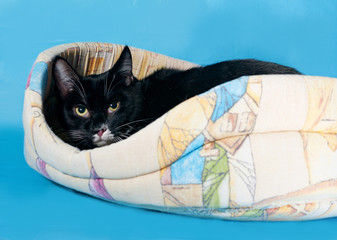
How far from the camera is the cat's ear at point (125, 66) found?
146 centimetres

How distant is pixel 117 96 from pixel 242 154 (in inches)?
21.3

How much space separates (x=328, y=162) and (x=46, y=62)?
95 centimetres

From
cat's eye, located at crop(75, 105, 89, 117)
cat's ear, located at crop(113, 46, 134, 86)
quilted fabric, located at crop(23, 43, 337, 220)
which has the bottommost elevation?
quilted fabric, located at crop(23, 43, 337, 220)

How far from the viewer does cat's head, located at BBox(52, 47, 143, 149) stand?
1.39 m

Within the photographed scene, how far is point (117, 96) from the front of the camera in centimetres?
146

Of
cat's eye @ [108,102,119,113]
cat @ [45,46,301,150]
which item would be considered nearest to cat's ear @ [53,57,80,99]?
cat @ [45,46,301,150]

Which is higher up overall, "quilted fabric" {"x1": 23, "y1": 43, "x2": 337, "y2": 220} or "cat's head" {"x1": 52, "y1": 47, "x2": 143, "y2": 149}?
"cat's head" {"x1": 52, "y1": 47, "x2": 143, "y2": 149}

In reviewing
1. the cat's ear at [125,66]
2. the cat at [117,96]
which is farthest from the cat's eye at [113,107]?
the cat's ear at [125,66]

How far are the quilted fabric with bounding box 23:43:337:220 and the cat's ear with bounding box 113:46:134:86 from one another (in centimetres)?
41

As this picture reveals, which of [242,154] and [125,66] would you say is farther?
[125,66]

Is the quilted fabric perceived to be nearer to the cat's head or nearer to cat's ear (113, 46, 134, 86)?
the cat's head

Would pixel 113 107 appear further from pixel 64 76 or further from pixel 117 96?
pixel 64 76

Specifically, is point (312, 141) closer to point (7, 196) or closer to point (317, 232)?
point (317, 232)

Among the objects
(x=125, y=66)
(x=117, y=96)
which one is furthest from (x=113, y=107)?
(x=125, y=66)
